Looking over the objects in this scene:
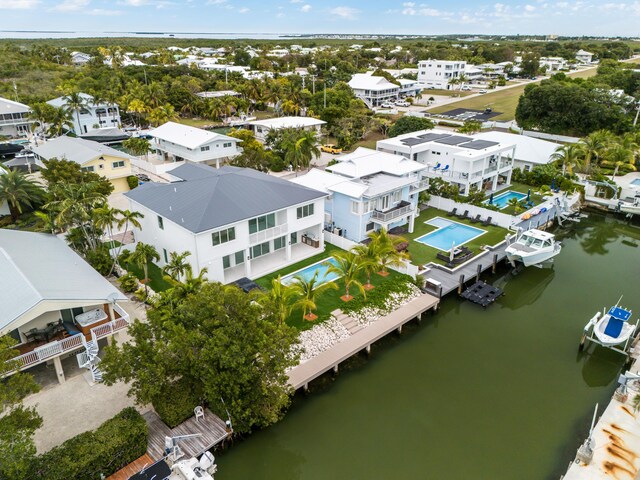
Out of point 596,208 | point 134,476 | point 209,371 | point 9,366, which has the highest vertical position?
point 9,366

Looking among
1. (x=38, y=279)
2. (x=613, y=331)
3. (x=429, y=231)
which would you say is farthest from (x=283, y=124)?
(x=613, y=331)

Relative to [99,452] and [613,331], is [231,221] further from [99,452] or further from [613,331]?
[613,331]

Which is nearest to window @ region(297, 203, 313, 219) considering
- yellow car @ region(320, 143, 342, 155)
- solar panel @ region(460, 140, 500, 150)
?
solar panel @ region(460, 140, 500, 150)

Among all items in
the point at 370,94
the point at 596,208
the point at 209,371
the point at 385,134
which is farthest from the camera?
the point at 370,94

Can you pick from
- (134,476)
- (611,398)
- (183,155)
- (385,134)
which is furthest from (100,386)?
(385,134)

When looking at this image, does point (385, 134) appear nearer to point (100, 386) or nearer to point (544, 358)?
point (544, 358)

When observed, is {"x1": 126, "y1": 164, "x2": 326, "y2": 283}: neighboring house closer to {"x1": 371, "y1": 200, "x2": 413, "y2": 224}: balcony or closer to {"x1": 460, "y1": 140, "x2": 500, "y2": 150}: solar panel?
{"x1": 371, "y1": 200, "x2": 413, "y2": 224}: balcony
